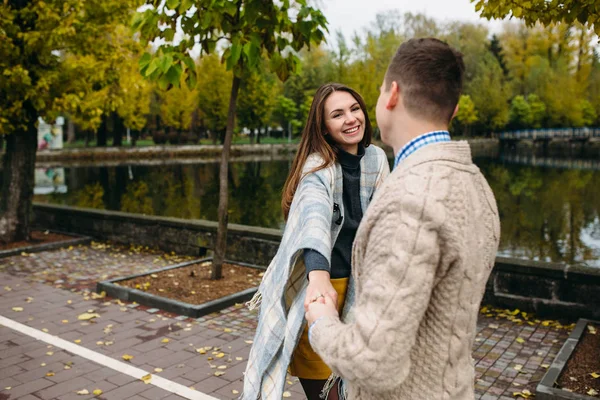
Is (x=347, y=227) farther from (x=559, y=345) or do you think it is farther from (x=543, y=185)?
(x=543, y=185)

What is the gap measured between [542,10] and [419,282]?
15.2 ft

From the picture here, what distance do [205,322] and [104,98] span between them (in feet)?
20.8

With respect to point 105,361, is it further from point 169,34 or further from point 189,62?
point 169,34

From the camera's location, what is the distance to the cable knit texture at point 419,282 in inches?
59.2

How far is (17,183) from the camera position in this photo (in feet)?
35.4

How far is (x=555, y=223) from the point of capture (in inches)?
712

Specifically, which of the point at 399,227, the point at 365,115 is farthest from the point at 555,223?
the point at 399,227

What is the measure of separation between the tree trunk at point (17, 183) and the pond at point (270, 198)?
734 centimetres

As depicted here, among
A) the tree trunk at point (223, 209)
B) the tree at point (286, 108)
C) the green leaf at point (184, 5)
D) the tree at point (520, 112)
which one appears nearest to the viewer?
the green leaf at point (184, 5)

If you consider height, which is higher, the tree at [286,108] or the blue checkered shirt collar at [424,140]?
the tree at [286,108]

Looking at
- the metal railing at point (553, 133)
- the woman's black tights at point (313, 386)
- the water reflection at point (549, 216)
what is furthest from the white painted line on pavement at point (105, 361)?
the metal railing at point (553, 133)

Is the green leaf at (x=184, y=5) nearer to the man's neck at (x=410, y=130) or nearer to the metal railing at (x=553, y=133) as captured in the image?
the man's neck at (x=410, y=130)

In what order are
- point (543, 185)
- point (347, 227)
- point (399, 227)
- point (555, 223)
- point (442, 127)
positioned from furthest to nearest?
point (543, 185) < point (555, 223) < point (347, 227) < point (442, 127) < point (399, 227)

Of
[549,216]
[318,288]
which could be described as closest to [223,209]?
[318,288]
